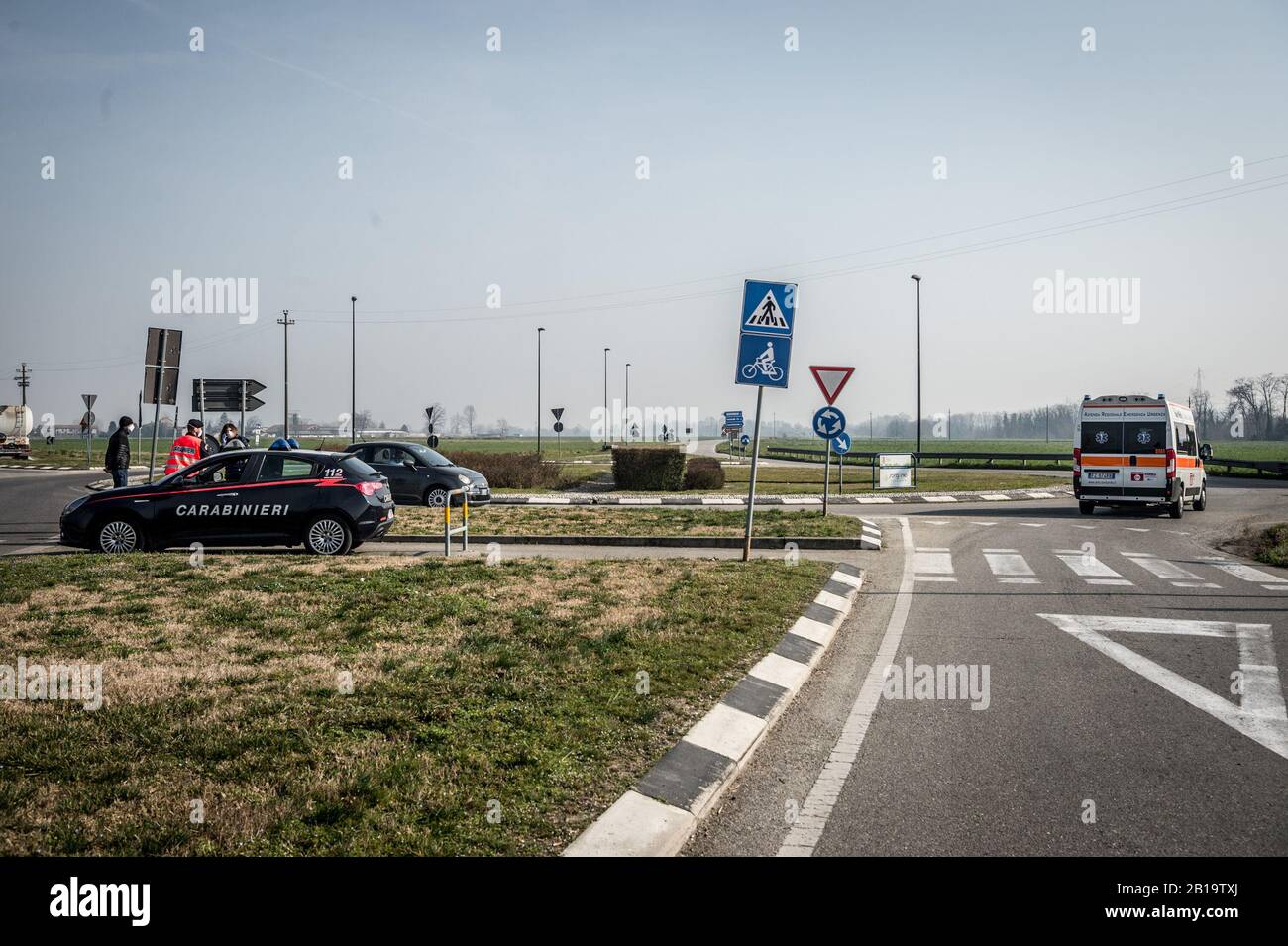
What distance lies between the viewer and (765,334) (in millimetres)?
11703

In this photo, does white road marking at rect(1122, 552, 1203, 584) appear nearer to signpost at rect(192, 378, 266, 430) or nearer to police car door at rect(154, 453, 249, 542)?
police car door at rect(154, 453, 249, 542)

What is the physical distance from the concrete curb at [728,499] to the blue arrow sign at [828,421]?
311cm

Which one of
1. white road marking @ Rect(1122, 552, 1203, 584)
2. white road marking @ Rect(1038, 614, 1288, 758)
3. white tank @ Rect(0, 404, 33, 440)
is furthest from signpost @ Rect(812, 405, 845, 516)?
white tank @ Rect(0, 404, 33, 440)

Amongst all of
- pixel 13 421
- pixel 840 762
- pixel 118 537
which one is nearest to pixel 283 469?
pixel 118 537

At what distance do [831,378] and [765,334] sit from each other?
8.16 m

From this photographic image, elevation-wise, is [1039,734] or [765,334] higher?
[765,334]

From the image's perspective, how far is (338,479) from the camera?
13.8 metres

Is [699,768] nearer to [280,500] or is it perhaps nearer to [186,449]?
[280,500]

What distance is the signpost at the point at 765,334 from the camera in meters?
11.6

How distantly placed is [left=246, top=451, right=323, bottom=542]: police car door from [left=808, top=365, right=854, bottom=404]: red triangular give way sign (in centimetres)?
1039

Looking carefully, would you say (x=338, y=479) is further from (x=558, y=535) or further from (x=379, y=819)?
(x=379, y=819)

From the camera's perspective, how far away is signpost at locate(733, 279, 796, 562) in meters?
11.6
